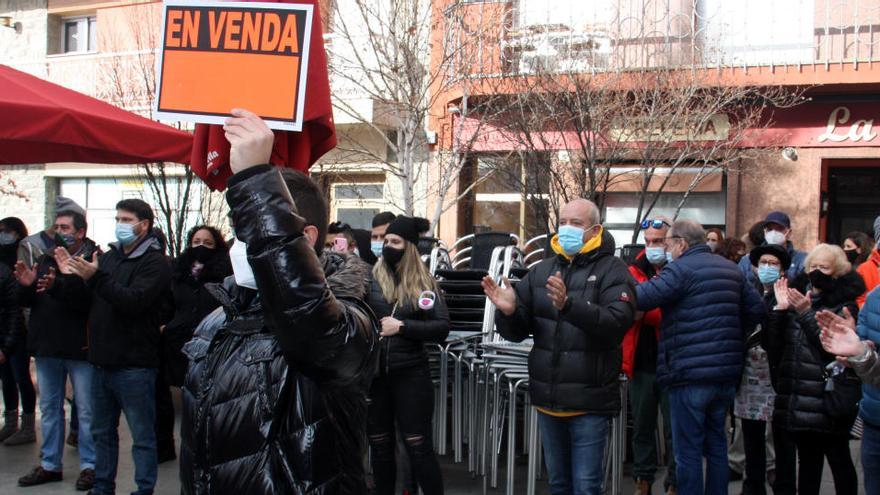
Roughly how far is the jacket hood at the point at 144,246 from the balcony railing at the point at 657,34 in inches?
245

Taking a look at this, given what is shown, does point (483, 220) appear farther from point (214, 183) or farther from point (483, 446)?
point (214, 183)

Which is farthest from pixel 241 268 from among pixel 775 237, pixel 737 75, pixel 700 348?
pixel 737 75

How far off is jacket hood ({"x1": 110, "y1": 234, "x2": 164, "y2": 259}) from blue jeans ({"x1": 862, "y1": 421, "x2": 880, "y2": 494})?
4.62m

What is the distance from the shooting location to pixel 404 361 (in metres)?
5.95

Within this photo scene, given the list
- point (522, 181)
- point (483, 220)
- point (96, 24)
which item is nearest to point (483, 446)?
point (522, 181)

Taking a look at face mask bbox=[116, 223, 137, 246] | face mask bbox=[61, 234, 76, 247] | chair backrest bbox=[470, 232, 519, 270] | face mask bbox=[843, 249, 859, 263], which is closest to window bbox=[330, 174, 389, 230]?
chair backrest bbox=[470, 232, 519, 270]

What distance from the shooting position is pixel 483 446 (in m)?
6.96

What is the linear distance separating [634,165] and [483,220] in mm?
3511

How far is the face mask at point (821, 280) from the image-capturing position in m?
5.87

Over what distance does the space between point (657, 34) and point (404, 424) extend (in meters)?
8.99

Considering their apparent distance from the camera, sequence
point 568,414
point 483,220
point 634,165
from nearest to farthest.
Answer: point 568,414
point 634,165
point 483,220

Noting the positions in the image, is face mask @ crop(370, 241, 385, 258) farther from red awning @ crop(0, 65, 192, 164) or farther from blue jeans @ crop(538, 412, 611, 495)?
blue jeans @ crop(538, 412, 611, 495)

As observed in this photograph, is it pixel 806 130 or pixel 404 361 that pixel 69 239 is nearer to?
pixel 404 361

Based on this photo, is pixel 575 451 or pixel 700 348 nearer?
pixel 575 451
